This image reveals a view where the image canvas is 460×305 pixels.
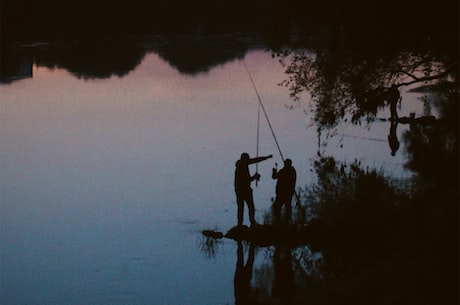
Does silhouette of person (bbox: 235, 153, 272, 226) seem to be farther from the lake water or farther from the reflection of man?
the reflection of man

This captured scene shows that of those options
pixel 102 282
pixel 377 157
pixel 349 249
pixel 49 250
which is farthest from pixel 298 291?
pixel 377 157

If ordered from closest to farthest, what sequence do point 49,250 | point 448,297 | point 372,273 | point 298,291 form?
point 448,297 < point 372,273 < point 298,291 < point 49,250

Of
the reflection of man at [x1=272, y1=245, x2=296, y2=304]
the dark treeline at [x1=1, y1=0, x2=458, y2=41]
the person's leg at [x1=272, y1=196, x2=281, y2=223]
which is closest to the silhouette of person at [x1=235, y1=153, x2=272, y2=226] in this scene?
the person's leg at [x1=272, y1=196, x2=281, y2=223]

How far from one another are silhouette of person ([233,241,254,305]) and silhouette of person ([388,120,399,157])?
47.3 feet

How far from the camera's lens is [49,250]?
25.0m

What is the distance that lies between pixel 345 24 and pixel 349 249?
847cm

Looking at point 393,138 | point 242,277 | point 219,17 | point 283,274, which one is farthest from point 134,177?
point 219,17

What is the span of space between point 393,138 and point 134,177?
11009 mm

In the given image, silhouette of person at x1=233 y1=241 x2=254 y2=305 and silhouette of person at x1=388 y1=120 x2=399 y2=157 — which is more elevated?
silhouette of person at x1=388 y1=120 x2=399 y2=157

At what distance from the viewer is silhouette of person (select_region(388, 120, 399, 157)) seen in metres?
37.4

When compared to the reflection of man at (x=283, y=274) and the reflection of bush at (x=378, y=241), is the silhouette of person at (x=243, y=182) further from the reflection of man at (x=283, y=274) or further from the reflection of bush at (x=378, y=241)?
the reflection of bush at (x=378, y=241)

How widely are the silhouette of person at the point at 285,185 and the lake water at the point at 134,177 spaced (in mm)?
1374

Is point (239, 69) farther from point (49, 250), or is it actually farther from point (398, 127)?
point (49, 250)

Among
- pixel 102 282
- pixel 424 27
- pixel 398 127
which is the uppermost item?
pixel 424 27
